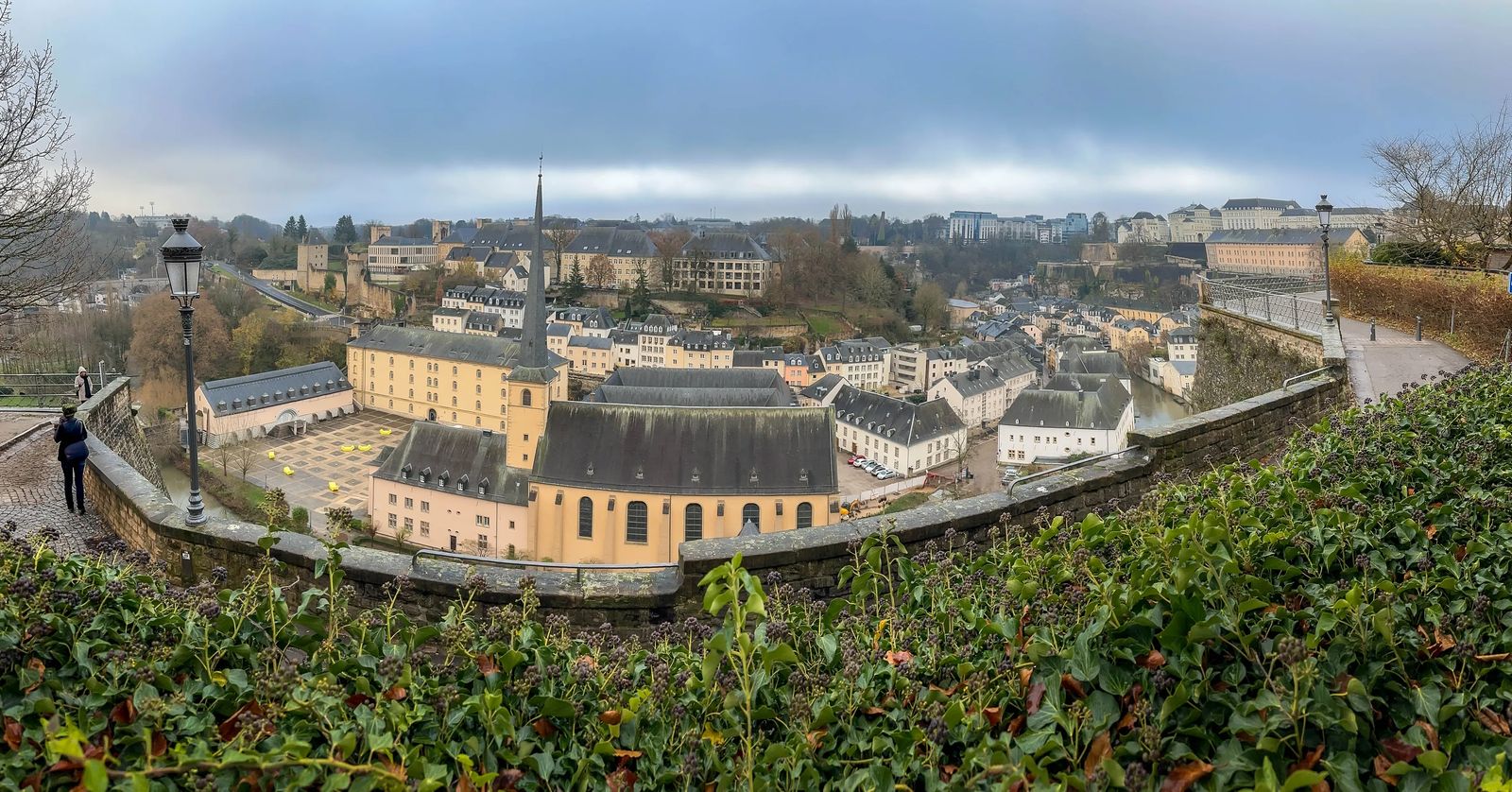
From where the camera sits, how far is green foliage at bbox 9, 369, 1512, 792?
2.11 meters

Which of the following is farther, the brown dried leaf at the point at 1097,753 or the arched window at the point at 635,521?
the arched window at the point at 635,521

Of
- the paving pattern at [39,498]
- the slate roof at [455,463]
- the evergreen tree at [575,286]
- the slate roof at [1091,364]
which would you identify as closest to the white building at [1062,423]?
the slate roof at [1091,364]

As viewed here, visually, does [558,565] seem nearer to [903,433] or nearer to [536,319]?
[536,319]

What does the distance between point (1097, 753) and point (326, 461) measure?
4274cm

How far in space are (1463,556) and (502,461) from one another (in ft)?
86.7

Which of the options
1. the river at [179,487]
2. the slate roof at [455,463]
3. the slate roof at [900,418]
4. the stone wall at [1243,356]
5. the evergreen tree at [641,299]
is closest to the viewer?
the stone wall at [1243,356]

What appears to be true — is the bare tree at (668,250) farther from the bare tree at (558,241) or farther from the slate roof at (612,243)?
the bare tree at (558,241)

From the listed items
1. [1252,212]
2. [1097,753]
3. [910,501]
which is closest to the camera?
[1097,753]

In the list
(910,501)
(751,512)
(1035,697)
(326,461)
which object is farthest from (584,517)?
(1035,697)

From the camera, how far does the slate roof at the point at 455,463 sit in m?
26.9

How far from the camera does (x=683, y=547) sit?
5.07 m

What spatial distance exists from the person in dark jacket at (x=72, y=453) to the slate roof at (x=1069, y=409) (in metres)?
35.7

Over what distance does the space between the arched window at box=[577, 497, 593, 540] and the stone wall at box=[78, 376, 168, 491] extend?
12.7 meters

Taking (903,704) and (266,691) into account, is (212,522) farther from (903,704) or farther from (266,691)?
(903,704)
